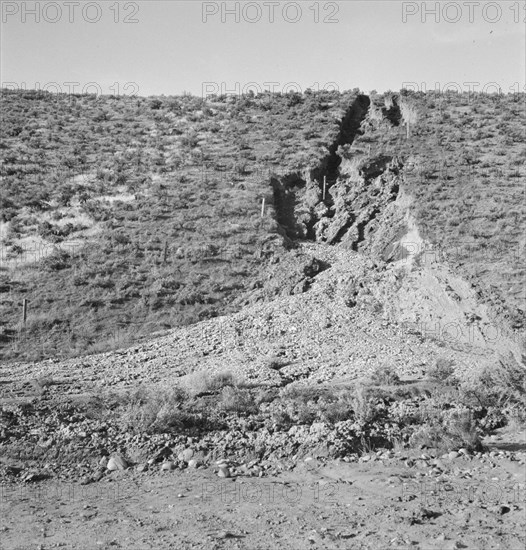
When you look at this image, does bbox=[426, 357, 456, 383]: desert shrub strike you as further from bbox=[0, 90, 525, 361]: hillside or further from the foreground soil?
the foreground soil

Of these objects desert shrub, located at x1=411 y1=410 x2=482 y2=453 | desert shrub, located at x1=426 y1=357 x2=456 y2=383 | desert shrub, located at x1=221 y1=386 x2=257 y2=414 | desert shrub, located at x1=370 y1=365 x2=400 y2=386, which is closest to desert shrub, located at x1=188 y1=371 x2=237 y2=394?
desert shrub, located at x1=221 y1=386 x2=257 y2=414

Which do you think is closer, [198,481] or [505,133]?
[198,481]

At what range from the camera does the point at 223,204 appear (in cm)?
3091

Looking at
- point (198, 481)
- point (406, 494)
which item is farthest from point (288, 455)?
point (406, 494)

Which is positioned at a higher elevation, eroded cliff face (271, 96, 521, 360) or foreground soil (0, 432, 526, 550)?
eroded cliff face (271, 96, 521, 360)

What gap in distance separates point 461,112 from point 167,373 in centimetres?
3704

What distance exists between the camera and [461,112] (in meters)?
45.5

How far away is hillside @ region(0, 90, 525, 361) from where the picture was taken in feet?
75.5

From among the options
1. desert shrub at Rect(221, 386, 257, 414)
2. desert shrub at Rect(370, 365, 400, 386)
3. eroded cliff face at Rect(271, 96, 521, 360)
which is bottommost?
desert shrub at Rect(370, 365, 400, 386)

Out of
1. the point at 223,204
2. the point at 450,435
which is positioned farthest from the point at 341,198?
the point at 450,435

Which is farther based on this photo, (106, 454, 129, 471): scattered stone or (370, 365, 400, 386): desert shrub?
(370, 365, 400, 386): desert shrub

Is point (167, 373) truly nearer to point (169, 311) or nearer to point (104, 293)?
point (169, 311)

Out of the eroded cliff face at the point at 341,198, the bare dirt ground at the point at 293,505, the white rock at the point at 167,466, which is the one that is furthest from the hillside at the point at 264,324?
the white rock at the point at 167,466

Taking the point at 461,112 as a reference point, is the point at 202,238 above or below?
below
